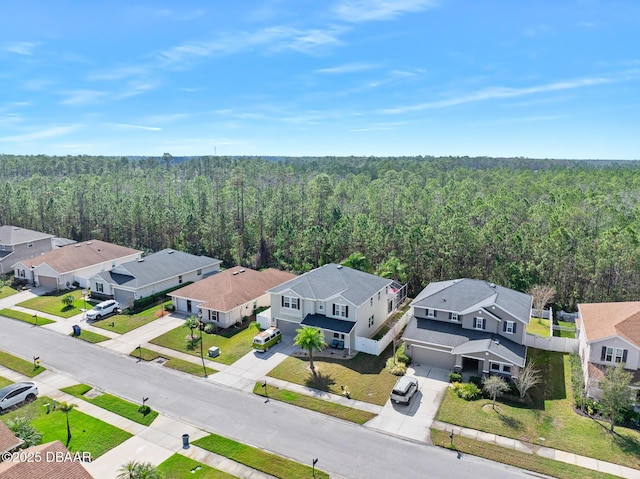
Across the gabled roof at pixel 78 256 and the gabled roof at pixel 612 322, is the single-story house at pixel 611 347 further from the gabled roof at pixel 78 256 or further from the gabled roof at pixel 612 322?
the gabled roof at pixel 78 256

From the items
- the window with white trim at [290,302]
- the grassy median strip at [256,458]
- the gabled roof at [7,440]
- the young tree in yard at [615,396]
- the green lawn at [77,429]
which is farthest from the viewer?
the window with white trim at [290,302]

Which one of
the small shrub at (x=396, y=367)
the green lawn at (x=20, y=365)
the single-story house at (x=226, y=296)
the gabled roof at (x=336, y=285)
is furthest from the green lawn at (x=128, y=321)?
the small shrub at (x=396, y=367)

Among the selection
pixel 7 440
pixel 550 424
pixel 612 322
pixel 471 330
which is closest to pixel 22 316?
pixel 7 440

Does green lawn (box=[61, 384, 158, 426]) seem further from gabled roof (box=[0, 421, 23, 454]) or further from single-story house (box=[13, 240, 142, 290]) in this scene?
single-story house (box=[13, 240, 142, 290])

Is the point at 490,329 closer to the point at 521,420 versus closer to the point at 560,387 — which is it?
the point at 560,387

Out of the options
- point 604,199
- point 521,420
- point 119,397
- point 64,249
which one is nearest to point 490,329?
point 521,420

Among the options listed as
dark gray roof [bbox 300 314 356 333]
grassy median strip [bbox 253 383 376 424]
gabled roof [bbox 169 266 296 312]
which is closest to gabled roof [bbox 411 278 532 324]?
dark gray roof [bbox 300 314 356 333]
